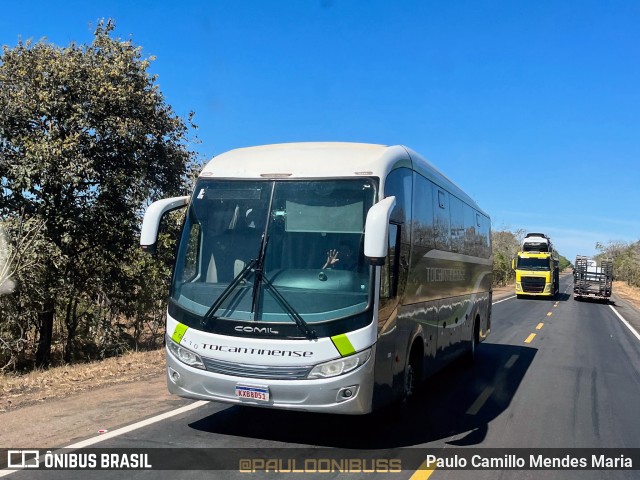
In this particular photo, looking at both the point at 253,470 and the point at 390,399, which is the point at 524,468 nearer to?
the point at 390,399

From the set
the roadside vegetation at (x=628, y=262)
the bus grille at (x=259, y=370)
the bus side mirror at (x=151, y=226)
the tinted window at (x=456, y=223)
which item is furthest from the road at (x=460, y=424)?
the roadside vegetation at (x=628, y=262)

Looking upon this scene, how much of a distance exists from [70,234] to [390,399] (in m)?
9.12

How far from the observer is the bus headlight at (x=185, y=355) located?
5.44 m

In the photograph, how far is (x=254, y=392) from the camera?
517cm

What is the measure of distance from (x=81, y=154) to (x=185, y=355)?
7.86 metres

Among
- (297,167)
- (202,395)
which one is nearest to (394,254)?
(297,167)

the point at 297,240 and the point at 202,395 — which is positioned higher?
the point at 297,240

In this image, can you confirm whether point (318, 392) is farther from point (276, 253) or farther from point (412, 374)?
point (412, 374)

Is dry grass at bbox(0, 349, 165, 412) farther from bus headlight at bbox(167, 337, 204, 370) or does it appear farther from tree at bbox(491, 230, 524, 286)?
tree at bbox(491, 230, 524, 286)

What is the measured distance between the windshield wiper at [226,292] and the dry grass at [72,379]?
10.1ft

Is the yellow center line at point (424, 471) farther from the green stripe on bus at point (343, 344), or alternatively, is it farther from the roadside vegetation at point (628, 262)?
the roadside vegetation at point (628, 262)

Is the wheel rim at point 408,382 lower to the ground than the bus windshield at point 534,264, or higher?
lower

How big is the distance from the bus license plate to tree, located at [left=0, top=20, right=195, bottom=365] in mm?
7283

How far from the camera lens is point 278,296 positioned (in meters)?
5.25
